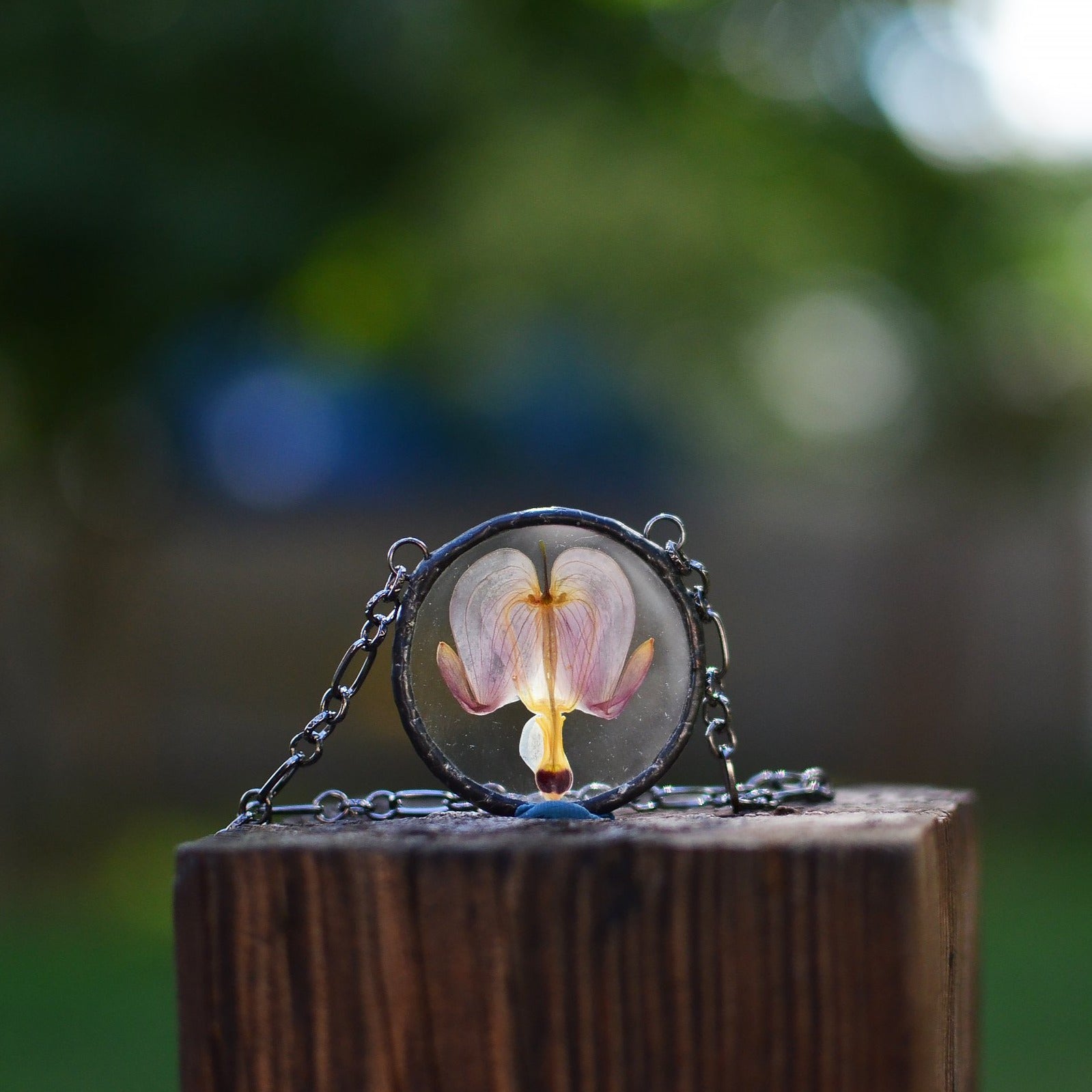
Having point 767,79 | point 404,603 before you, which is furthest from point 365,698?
point 404,603

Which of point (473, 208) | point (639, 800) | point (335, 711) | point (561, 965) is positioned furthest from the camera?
point (473, 208)

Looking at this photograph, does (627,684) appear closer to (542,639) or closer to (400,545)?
(542,639)

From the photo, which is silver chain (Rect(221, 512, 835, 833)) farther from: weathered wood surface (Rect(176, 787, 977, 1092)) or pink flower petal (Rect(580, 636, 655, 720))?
weathered wood surface (Rect(176, 787, 977, 1092))

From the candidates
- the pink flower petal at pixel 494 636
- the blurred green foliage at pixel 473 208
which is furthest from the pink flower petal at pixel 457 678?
the blurred green foliage at pixel 473 208

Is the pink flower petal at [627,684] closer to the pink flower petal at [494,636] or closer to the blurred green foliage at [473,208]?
the pink flower petal at [494,636]

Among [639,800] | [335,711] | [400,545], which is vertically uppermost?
[400,545]

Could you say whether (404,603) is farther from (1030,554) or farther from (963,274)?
(1030,554)

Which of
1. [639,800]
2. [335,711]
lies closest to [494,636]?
[335,711]

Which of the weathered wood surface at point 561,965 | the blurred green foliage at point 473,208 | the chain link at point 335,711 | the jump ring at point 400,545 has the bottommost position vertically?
the weathered wood surface at point 561,965
